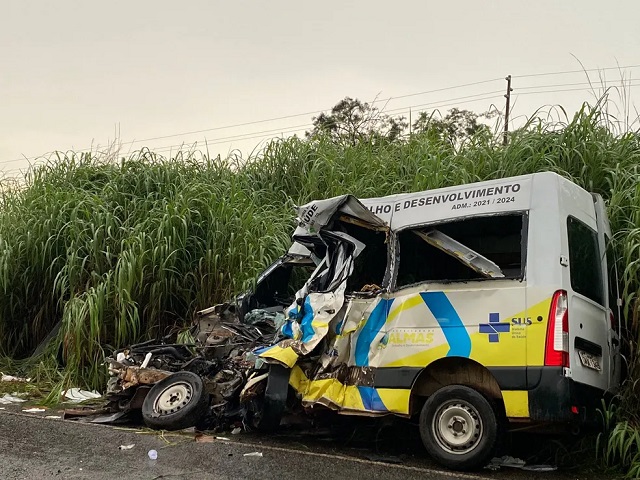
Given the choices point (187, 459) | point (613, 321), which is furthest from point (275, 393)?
point (613, 321)

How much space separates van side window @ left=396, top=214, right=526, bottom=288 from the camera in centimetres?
509

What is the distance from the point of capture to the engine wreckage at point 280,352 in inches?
199

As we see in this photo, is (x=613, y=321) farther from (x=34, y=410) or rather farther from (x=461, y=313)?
(x=34, y=410)

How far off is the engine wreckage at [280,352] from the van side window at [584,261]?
153 cm

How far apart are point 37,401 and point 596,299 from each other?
20.2ft

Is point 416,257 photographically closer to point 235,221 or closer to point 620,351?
point 620,351

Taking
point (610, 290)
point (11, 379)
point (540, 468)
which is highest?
point (610, 290)

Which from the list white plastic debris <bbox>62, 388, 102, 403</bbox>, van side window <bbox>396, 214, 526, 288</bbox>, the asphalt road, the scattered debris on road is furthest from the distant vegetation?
Result: the asphalt road

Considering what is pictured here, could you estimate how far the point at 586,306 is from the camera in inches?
177

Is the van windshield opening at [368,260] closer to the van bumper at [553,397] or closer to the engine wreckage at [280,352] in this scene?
the engine wreckage at [280,352]

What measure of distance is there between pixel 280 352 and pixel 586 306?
236cm

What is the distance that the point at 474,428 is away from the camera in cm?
438

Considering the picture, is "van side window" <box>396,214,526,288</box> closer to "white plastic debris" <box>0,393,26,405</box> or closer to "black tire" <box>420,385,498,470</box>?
"black tire" <box>420,385,498,470</box>

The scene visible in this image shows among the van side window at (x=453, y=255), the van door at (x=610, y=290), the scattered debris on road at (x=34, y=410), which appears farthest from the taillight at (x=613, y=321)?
the scattered debris on road at (x=34, y=410)
